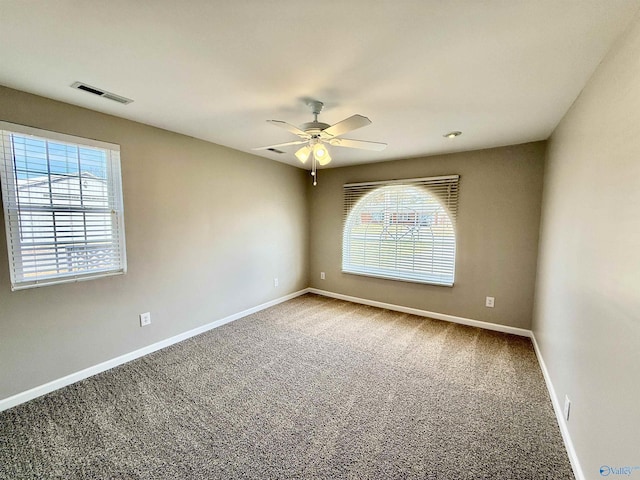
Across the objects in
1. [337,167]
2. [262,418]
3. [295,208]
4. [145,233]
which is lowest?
[262,418]

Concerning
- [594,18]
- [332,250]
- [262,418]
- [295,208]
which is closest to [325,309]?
[332,250]

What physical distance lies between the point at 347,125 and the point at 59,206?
2.40m

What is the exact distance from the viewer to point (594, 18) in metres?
1.18

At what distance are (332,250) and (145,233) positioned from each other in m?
2.81

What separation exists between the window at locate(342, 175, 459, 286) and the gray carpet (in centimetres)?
121

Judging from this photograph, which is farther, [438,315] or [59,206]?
[438,315]

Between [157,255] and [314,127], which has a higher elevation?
[314,127]

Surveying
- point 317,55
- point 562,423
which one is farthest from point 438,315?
point 317,55

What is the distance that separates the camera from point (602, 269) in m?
1.33

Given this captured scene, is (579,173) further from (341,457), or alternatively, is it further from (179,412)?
(179,412)

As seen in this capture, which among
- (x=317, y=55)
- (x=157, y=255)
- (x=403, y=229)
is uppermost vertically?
(x=317, y=55)

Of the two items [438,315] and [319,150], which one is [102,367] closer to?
[319,150]
